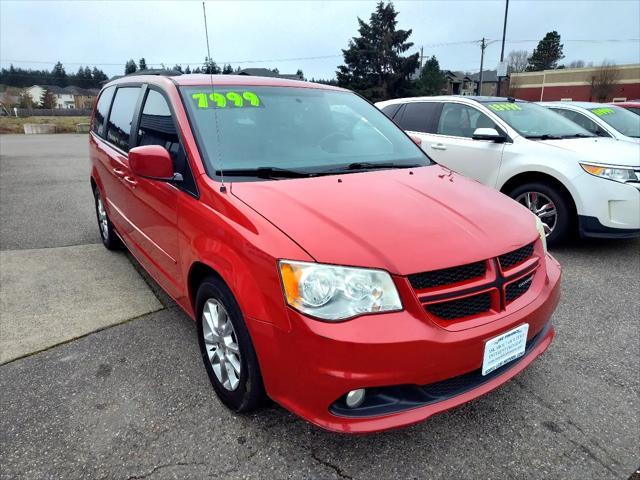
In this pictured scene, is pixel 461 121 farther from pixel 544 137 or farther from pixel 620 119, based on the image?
pixel 620 119

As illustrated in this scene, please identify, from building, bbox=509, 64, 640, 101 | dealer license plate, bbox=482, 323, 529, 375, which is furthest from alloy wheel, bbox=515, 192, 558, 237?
building, bbox=509, 64, 640, 101

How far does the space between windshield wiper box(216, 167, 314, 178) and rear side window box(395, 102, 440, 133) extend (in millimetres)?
4065

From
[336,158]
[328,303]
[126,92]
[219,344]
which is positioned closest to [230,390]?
[219,344]

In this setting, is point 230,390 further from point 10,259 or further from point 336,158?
point 10,259

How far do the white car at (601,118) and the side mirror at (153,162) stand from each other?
7.21m

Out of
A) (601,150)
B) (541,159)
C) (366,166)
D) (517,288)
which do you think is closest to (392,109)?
(541,159)

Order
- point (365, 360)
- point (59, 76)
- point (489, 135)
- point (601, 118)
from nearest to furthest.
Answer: point (365, 360)
point (489, 135)
point (601, 118)
point (59, 76)

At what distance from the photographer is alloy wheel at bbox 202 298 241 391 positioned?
7.22 feet

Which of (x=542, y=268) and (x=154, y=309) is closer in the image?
(x=542, y=268)

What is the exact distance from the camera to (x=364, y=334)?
1.70 metres

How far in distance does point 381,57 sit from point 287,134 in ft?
149

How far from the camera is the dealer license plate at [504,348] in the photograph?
192cm

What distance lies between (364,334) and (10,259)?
14.3ft

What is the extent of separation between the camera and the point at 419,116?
247 inches
